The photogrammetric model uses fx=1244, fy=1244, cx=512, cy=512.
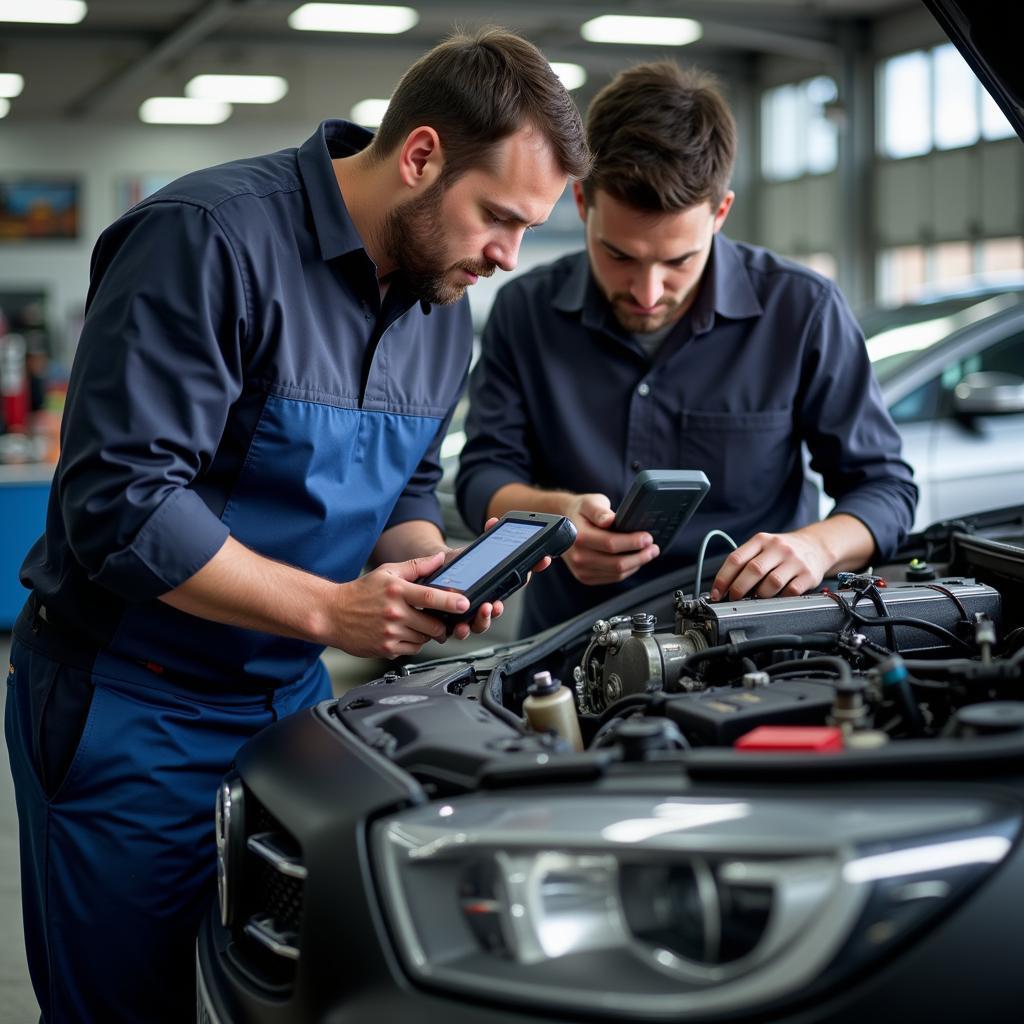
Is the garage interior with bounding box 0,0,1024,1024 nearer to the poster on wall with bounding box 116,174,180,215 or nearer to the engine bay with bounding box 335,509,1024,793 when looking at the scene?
the poster on wall with bounding box 116,174,180,215

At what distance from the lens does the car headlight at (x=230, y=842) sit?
1.38m

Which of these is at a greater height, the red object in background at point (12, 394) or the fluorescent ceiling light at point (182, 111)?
the fluorescent ceiling light at point (182, 111)

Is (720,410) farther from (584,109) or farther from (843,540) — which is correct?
(584,109)

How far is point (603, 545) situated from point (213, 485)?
2.00ft

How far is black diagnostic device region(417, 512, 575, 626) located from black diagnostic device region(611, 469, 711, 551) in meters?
0.20

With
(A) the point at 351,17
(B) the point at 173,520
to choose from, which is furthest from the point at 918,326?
(A) the point at 351,17

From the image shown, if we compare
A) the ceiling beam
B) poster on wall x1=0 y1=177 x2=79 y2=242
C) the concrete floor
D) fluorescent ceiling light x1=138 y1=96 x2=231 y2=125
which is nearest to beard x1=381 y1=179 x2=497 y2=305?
the concrete floor

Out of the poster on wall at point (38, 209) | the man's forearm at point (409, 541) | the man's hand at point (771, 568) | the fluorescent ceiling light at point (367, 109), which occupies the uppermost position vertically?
the fluorescent ceiling light at point (367, 109)

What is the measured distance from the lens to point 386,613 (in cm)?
154

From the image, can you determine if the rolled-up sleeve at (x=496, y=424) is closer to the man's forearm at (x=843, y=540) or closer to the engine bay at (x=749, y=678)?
the engine bay at (x=749, y=678)

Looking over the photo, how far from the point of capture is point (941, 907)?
0.94m

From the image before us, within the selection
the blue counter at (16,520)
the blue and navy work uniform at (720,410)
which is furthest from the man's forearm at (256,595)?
the blue counter at (16,520)

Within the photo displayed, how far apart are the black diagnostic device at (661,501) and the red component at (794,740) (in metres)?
0.65

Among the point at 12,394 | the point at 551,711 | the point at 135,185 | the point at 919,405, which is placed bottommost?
the point at 551,711
